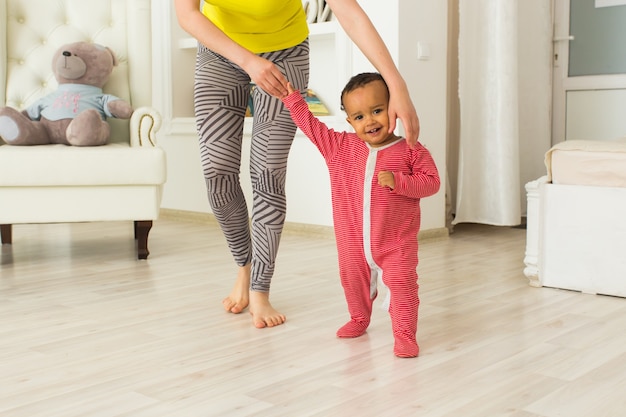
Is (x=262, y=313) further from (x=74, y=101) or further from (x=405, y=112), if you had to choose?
(x=74, y=101)

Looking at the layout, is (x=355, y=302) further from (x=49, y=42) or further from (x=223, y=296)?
(x=49, y=42)

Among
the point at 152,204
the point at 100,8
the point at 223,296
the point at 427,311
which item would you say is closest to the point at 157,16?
the point at 100,8

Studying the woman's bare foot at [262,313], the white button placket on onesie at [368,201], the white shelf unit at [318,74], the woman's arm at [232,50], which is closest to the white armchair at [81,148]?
the white shelf unit at [318,74]

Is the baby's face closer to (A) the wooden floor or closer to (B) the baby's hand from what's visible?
(B) the baby's hand

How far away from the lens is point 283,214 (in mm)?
2039

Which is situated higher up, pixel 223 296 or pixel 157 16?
pixel 157 16

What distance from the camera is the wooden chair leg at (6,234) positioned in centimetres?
332

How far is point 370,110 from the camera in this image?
1.69 metres

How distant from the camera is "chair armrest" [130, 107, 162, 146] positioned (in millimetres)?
3145

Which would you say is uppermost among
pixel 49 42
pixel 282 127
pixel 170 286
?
pixel 49 42

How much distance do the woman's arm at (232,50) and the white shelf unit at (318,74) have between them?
1719 mm

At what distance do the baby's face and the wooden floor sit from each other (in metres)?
0.47

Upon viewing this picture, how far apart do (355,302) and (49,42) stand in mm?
2196

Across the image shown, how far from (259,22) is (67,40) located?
5.91 feet
